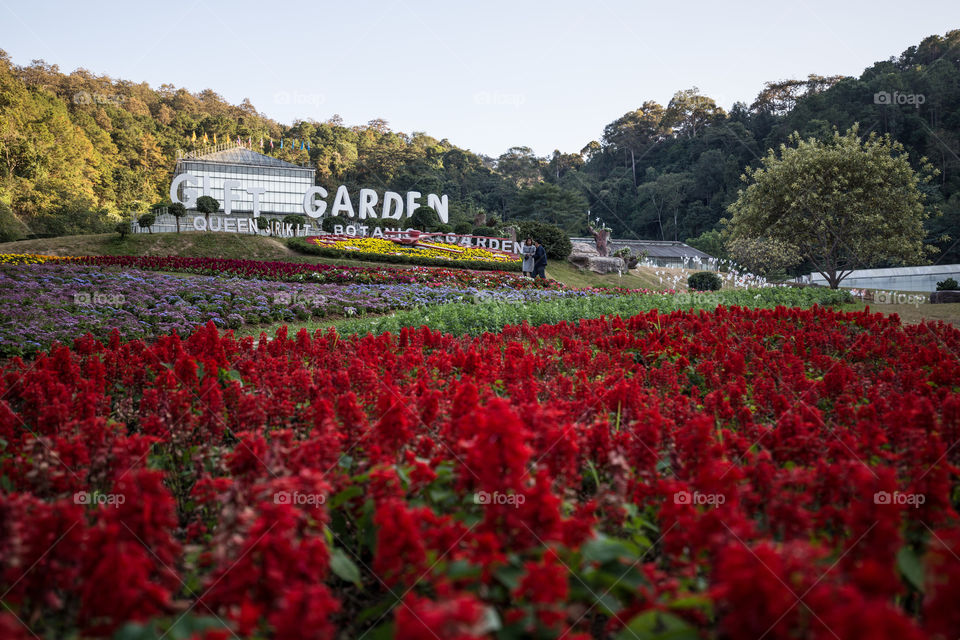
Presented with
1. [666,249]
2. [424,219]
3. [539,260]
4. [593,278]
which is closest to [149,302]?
[539,260]

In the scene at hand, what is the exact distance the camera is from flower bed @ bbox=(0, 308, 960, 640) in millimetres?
1438

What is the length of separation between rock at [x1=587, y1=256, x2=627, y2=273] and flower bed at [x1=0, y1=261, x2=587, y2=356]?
1487cm

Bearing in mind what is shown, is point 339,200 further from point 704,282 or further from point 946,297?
point 946,297

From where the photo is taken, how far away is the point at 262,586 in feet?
5.36

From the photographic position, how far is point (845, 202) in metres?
22.3

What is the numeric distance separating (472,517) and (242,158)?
206ft

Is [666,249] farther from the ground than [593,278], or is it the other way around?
[666,249]

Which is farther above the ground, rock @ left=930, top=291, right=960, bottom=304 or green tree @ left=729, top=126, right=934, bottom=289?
green tree @ left=729, top=126, right=934, bottom=289

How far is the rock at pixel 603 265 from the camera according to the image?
Result: 30.4m

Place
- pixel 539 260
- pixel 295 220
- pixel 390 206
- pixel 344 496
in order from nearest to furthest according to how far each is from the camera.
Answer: pixel 344 496, pixel 539 260, pixel 295 220, pixel 390 206

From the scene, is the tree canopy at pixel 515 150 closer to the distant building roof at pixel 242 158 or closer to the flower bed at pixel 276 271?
the distant building roof at pixel 242 158

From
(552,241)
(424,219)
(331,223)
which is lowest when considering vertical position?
(552,241)

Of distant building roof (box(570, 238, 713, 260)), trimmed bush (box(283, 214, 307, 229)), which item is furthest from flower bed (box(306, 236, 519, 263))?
distant building roof (box(570, 238, 713, 260))

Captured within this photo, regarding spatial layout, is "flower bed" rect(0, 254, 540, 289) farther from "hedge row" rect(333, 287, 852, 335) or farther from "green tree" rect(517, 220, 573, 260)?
"green tree" rect(517, 220, 573, 260)
